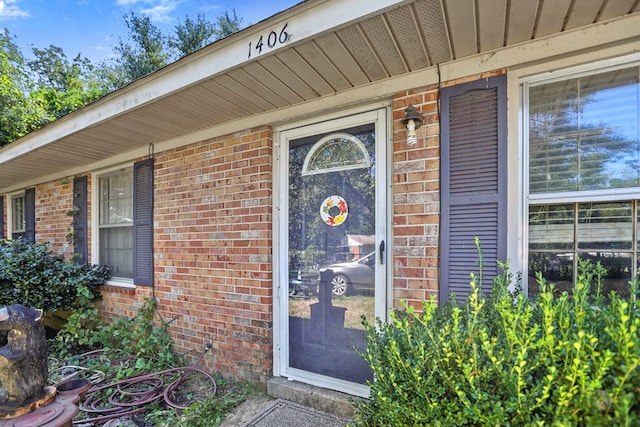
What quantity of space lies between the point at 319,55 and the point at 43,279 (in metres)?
4.23

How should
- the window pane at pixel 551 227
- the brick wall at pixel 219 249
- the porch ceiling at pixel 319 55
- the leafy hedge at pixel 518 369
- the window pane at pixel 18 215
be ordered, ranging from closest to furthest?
the leafy hedge at pixel 518 369, the porch ceiling at pixel 319 55, the window pane at pixel 551 227, the brick wall at pixel 219 249, the window pane at pixel 18 215

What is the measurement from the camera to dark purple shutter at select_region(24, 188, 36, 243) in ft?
17.2

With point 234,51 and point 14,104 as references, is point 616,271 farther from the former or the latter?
point 14,104

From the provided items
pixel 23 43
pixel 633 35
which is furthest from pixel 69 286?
pixel 23 43

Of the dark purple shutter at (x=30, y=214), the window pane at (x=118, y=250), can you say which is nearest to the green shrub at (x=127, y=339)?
the window pane at (x=118, y=250)

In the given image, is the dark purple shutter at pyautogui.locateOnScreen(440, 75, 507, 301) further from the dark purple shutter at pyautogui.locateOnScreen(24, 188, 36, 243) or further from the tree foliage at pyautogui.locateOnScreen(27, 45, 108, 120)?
the tree foliage at pyautogui.locateOnScreen(27, 45, 108, 120)

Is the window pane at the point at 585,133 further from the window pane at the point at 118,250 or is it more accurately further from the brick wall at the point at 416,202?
the window pane at the point at 118,250

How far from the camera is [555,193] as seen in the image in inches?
70.6

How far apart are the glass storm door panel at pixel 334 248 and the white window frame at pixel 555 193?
2.83 ft

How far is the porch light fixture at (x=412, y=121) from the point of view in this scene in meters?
2.00

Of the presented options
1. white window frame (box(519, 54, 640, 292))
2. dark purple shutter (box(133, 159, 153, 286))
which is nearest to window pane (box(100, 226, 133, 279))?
dark purple shutter (box(133, 159, 153, 286))

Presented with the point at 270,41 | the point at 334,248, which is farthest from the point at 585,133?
the point at 270,41

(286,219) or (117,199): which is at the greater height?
(117,199)

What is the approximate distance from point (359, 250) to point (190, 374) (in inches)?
83.2
